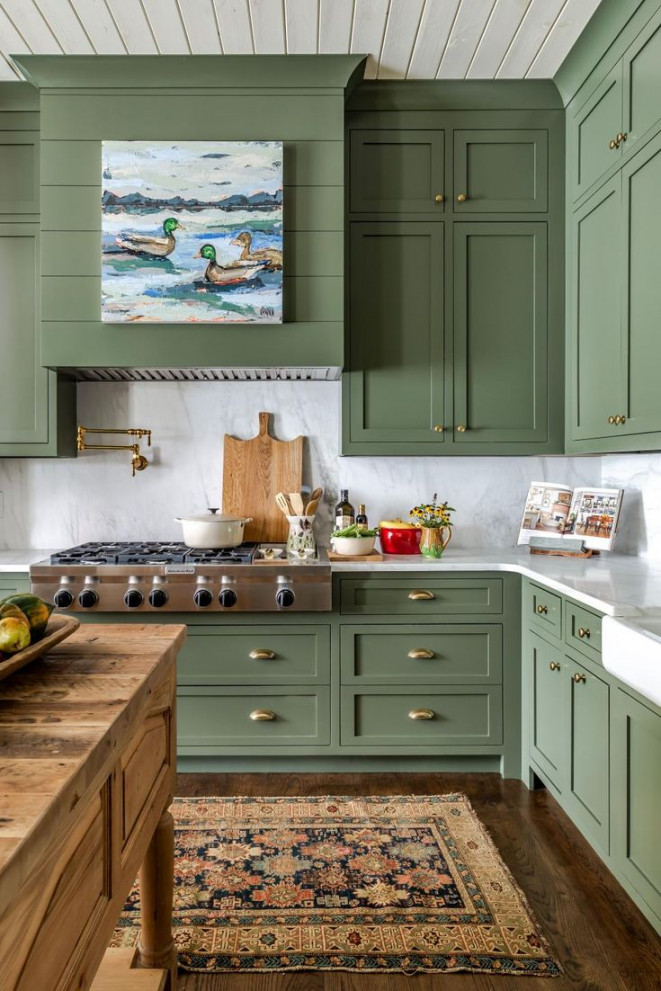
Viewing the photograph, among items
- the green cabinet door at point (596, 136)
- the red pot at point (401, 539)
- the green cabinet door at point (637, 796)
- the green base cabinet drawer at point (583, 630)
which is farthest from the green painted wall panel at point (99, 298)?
the green cabinet door at point (637, 796)

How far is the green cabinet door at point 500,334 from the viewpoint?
9.83ft

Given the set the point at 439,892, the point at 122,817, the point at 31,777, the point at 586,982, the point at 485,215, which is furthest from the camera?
the point at 485,215

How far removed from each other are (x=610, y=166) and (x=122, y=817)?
263cm

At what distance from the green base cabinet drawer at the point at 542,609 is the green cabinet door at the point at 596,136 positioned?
5.25 ft

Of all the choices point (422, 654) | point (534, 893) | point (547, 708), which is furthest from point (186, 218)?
point (534, 893)

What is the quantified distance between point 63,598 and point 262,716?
0.93 metres

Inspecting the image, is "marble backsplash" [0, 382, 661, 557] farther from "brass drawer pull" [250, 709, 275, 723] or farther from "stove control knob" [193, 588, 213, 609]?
"brass drawer pull" [250, 709, 275, 723]

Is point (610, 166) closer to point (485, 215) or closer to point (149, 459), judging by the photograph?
point (485, 215)

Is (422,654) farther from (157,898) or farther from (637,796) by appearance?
(157,898)

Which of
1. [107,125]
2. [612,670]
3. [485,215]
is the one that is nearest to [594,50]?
[485,215]

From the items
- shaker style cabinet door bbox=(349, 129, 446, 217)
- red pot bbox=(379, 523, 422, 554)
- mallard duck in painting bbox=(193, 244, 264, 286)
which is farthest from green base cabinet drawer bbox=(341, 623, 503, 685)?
shaker style cabinet door bbox=(349, 129, 446, 217)

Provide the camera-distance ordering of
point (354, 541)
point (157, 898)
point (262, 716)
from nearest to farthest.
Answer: point (157, 898) → point (262, 716) → point (354, 541)

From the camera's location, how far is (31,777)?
0.79m

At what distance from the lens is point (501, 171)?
298cm
